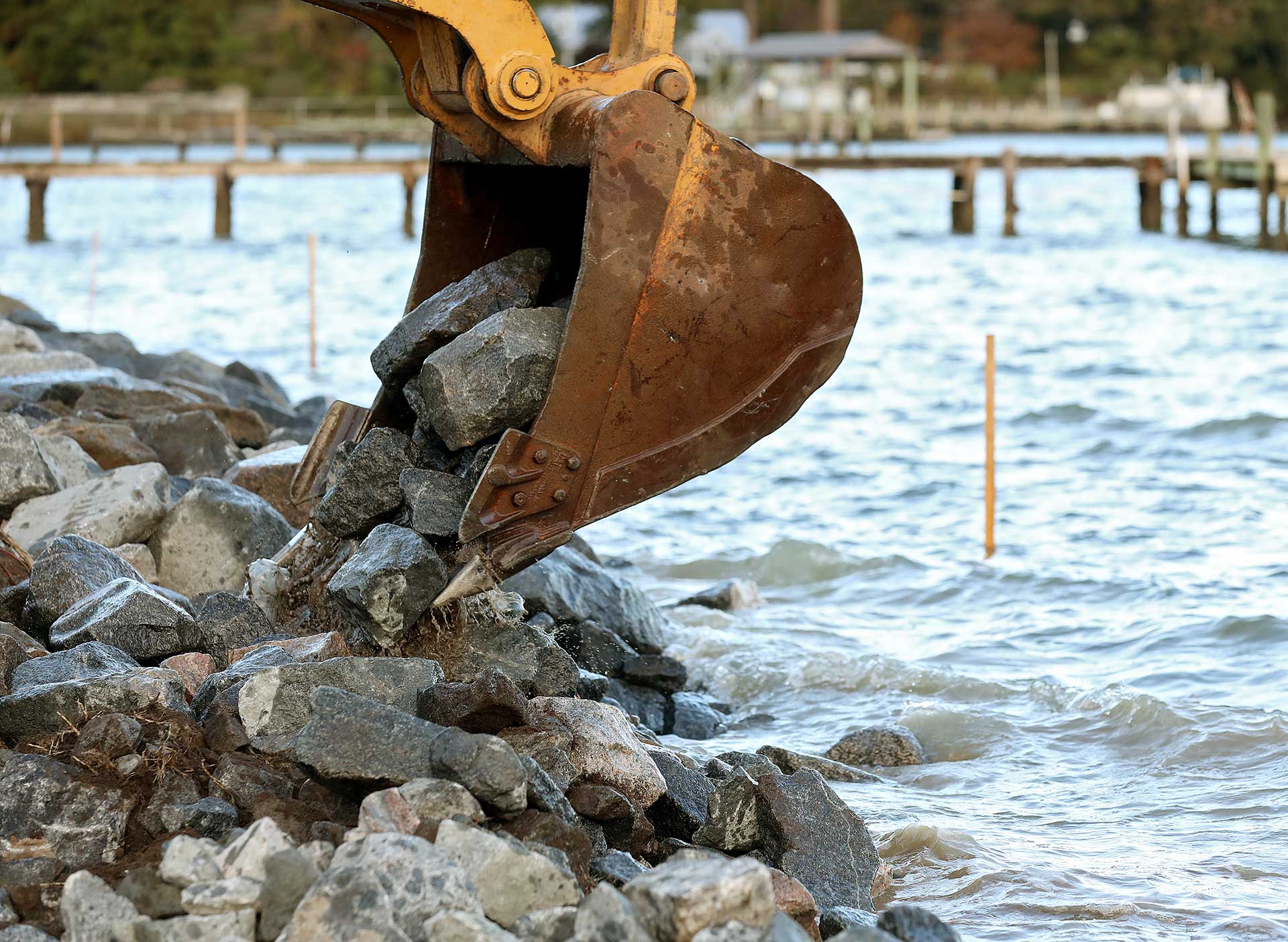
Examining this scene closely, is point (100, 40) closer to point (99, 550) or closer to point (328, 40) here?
point (328, 40)

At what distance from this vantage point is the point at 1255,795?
499 centimetres

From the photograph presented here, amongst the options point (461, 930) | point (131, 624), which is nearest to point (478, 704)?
point (461, 930)

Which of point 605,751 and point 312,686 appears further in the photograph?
point 605,751

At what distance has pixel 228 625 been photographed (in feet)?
15.0

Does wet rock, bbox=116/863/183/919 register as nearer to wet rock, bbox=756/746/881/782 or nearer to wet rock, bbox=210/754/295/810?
wet rock, bbox=210/754/295/810

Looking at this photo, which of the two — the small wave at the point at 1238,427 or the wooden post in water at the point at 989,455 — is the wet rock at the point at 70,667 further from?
the small wave at the point at 1238,427

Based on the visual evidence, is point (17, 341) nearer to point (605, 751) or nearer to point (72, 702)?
point (72, 702)

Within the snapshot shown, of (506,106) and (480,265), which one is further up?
(506,106)

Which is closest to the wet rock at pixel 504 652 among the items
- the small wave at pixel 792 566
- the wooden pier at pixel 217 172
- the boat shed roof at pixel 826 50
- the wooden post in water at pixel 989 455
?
the small wave at pixel 792 566

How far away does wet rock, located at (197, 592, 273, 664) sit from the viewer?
451 cm

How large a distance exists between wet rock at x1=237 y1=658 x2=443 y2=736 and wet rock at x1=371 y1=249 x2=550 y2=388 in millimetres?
907

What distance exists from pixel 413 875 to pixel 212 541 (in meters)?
2.81

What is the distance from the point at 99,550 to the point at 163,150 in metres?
68.2

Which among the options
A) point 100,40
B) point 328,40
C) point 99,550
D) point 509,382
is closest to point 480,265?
point 509,382
